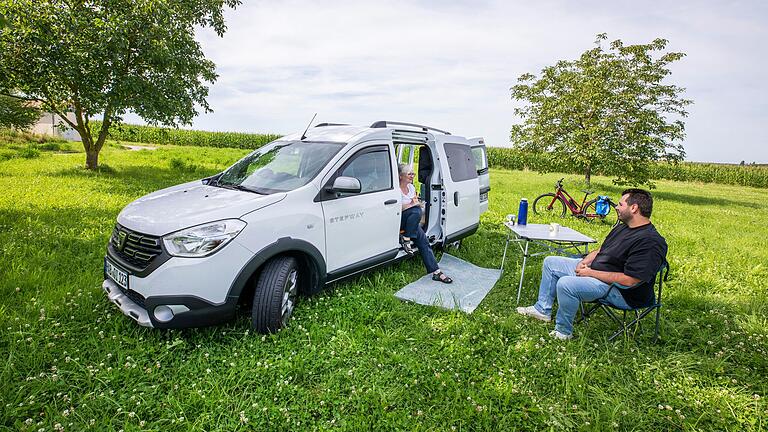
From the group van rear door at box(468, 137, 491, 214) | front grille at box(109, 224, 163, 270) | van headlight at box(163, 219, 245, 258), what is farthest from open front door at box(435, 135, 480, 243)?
front grille at box(109, 224, 163, 270)

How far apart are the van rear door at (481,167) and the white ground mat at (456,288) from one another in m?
1.36

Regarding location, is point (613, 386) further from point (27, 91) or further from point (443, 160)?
point (27, 91)

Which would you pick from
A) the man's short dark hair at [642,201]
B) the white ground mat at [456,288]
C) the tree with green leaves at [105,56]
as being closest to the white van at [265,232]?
the white ground mat at [456,288]

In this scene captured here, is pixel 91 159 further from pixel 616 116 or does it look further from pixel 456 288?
pixel 616 116

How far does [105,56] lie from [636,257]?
1429 centimetres

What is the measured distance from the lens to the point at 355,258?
4.26 m

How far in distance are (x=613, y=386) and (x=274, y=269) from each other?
3001 millimetres

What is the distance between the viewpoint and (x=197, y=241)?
3.01 meters

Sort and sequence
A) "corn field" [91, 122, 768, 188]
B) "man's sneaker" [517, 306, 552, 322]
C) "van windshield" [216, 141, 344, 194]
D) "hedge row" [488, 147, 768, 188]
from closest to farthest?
"van windshield" [216, 141, 344, 194] < "man's sneaker" [517, 306, 552, 322] < "hedge row" [488, 147, 768, 188] < "corn field" [91, 122, 768, 188]

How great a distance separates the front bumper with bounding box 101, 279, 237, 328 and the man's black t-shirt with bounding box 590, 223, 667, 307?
3486mm

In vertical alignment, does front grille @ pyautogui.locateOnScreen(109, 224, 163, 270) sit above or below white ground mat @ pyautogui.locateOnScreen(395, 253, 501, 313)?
above

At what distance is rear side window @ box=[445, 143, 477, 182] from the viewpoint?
5.89 m

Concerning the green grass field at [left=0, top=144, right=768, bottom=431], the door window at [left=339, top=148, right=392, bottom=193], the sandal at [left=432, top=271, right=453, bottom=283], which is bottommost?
the green grass field at [left=0, top=144, right=768, bottom=431]

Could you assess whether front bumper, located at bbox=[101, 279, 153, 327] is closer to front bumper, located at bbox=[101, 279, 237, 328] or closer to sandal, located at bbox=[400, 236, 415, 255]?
front bumper, located at bbox=[101, 279, 237, 328]
